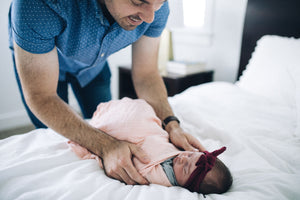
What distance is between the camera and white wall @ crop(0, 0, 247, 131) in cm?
199

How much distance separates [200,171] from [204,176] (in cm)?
2

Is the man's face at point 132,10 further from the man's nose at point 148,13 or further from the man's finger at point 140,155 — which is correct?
the man's finger at point 140,155

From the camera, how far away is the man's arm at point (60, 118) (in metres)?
0.71

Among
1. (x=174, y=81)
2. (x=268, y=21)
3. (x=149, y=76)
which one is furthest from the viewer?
(x=174, y=81)

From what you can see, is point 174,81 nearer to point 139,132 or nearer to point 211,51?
point 211,51

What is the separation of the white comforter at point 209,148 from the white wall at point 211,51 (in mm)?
950

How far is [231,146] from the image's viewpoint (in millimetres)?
881

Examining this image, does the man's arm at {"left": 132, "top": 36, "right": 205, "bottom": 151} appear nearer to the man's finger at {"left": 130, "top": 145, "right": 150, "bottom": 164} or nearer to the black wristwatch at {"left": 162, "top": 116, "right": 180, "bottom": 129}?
the black wristwatch at {"left": 162, "top": 116, "right": 180, "bottom": 129}

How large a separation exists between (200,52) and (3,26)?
1892mm

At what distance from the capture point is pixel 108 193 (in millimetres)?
605

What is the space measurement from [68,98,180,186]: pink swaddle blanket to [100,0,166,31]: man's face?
341 mm

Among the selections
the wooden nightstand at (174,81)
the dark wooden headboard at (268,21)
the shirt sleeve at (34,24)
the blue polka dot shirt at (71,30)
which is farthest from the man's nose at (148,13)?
the dark wooden headboard at (268,21)

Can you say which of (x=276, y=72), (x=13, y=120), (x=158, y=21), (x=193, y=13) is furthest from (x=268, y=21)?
(x=13, y=120)

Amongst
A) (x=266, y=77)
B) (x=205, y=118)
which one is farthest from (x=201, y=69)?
(x=205, y=118)
